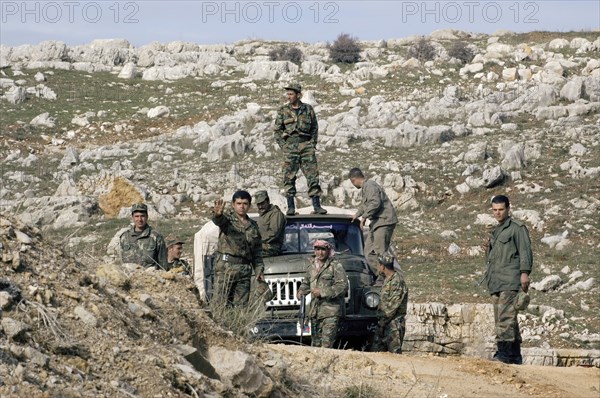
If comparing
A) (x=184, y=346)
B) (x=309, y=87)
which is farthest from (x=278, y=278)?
(x=309, y=87)

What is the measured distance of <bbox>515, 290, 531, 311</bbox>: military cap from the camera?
10109mm

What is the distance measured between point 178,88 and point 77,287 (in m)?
37.1

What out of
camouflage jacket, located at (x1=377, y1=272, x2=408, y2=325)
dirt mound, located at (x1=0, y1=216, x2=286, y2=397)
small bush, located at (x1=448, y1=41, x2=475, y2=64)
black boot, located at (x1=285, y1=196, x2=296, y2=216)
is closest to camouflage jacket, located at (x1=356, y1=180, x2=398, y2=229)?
black boot, located at (x1=285, y1=196, x2=296, y2=216)

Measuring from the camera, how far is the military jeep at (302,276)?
10.5m

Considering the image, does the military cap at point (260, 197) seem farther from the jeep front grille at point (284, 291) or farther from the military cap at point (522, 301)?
the military cap at point (522, 301)

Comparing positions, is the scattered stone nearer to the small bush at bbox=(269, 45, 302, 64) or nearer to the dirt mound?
the dirt mound

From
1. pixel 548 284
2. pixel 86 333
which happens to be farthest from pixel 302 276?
pixel 548 284

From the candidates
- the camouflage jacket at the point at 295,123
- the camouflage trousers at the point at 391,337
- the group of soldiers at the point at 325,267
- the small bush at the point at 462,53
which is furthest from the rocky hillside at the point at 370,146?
the camouflage trousers at the point at 391,337

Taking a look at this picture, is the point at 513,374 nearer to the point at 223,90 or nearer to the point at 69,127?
the point at 69,127

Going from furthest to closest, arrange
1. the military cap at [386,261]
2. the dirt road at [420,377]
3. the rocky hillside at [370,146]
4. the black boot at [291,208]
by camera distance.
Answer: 1. the rocky hillside at [370,146]
2. the black boot at [291,208]
3. the military cap at [386,261]
4. the dirt road at [420,377]

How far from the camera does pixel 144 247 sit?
1038 centimetres

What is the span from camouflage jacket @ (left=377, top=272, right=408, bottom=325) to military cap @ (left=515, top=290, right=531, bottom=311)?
107cm

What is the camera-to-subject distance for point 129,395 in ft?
16.6

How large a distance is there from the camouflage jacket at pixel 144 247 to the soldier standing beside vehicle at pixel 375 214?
2455mm
